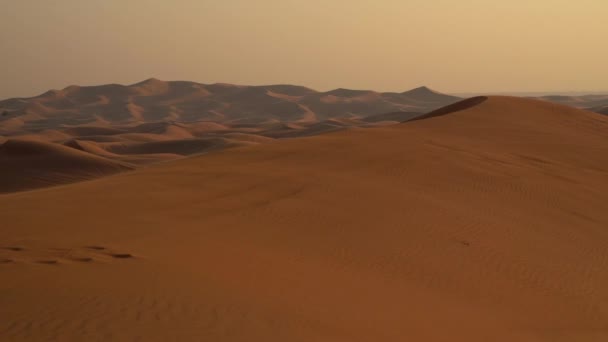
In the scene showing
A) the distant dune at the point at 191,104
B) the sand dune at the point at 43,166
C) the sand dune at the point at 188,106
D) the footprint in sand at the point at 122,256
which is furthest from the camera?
the distant dune at the point at 191,104

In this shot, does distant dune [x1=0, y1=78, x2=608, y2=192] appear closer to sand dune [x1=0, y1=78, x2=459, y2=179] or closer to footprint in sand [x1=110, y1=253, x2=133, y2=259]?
sand dune [x1=0, y1=78, x2=459, y2=179]

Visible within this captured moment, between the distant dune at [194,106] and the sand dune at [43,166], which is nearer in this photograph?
the sand dune at [43,166]

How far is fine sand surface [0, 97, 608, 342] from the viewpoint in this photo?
5.59 metres

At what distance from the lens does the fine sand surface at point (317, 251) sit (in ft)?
18.3

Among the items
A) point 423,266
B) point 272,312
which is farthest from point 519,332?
point 272,312

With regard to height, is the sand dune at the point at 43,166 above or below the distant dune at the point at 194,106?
below

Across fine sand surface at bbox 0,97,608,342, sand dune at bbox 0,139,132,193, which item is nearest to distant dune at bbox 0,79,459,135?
sand dune at bbox 0,139,132,193

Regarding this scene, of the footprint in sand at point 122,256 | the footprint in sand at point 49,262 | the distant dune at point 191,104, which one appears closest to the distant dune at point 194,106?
the distant dune at point 191,104

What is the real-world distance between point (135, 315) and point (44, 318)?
26.9 inches

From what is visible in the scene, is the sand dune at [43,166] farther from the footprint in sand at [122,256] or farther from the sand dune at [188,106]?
the sand dune at [188,106]

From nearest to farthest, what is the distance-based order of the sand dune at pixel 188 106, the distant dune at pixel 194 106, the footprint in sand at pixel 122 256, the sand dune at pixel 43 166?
1. the footprint in sand at pixel 122 256
2. the sand dune at pixel 43 166
3. the distant dune at pixel 194 106
4. the sand dune at pixel 188 106

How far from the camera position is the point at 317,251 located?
829 centimetres

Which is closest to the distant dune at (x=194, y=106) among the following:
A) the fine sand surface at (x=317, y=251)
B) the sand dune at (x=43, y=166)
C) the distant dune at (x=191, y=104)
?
the distant dune at (x=191, y=104)

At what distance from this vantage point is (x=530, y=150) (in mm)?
16859
